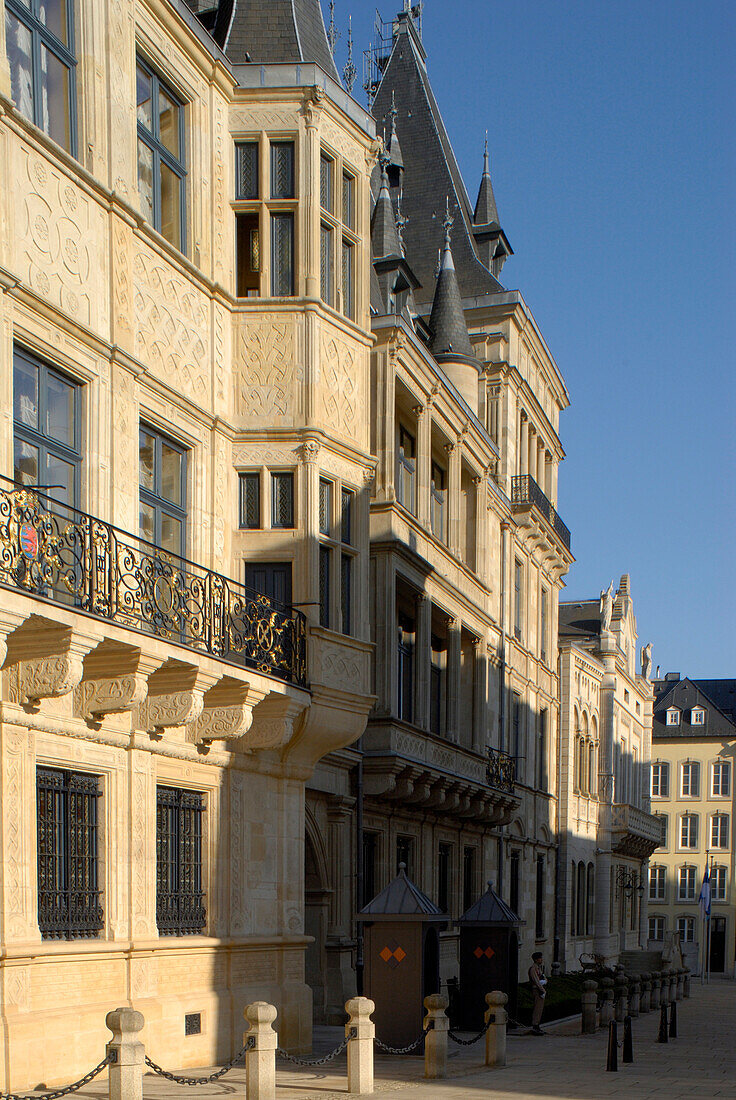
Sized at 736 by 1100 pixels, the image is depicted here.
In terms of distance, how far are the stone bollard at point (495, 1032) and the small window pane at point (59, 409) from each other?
8.92 meters

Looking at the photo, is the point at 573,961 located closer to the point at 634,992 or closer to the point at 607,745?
the point at 607,745

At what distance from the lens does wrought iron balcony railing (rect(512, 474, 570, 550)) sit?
36.8m

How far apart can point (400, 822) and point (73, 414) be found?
1476cm

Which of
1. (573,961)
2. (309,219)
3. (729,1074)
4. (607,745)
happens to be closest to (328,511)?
(309,219)

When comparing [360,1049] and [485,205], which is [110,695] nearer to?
[360,1049]

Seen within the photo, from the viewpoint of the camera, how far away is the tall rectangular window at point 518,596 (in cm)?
3800

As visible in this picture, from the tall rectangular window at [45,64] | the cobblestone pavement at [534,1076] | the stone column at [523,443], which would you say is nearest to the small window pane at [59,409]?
the tall rectangular window at [45,64]

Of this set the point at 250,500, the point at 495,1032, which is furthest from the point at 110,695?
the point at 495,1032

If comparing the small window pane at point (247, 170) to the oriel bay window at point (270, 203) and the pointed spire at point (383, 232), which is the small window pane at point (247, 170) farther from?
the pointed spire at point (383, 232)

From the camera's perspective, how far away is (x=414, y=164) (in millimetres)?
40781

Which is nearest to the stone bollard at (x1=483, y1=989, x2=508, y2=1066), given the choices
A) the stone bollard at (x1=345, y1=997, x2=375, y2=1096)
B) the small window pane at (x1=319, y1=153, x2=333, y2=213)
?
the stone bollard at (x1=345, y1=997, x2=375, y2=1096)

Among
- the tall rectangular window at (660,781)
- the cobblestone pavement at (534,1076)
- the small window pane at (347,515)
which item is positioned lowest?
the tall rectangular window at (660,781)

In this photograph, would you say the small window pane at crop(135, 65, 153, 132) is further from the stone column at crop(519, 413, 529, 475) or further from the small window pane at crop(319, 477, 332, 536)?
the stone column at crop(519, 413, 529, 475)

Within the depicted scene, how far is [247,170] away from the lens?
18.0 meters
